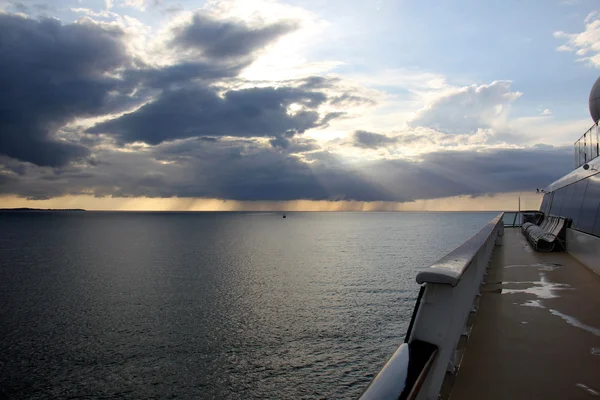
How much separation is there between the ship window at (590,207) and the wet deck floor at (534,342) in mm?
4214

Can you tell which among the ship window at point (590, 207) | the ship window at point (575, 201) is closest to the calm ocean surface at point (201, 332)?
the ship window at point (590, 207)

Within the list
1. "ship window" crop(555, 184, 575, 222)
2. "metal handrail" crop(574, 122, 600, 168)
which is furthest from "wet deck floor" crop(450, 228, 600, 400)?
"ship window" crop(555, 184, 575, 222)

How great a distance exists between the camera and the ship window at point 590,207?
14110 mm

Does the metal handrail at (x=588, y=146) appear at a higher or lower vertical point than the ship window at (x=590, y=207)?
higher

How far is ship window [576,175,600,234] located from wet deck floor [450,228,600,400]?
421cm

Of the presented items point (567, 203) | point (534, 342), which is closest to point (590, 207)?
point (567, 203)

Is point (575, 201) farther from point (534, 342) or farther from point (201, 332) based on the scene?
point (201, 332)

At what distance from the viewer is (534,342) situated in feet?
18.0

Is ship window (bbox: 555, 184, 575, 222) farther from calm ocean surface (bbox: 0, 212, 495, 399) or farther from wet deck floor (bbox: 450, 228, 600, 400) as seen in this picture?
wet deck floor (bbox: 450, 228, 600, 400)

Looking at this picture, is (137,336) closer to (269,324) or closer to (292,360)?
(269,324)

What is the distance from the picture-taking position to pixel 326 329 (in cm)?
2239

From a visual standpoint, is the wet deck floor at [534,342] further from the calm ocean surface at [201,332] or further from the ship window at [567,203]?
the ship window at [567,203]

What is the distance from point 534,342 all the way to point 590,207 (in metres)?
11.8

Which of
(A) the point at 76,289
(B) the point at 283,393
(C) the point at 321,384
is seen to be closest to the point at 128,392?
(B) the point at 283,393
